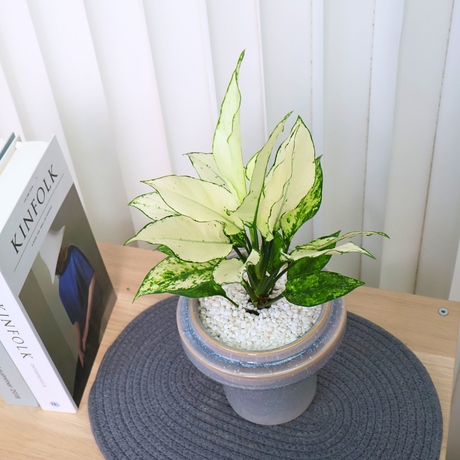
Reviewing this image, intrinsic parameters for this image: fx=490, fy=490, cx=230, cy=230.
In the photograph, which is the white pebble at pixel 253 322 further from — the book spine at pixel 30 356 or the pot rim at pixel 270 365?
the book spine at pixel 30 356

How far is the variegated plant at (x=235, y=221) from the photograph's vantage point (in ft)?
1.31

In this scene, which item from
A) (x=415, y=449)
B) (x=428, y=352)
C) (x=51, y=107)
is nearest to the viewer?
(x=415, y=449)

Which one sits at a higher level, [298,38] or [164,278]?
[298,38]

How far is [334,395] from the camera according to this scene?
59cm

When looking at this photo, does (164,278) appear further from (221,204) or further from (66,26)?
(66,26)

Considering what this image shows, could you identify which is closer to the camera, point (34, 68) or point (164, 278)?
point (164, 278)

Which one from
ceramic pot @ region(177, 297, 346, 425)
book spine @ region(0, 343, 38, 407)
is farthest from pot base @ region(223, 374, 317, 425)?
book spine @ region(0, 343, 38, 407)

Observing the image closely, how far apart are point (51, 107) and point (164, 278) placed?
0.45 metres

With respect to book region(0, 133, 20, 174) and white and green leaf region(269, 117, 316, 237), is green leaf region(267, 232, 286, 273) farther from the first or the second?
book region(0, 133, 20, 174)

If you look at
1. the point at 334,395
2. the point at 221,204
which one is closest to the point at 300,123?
the point at 221,204

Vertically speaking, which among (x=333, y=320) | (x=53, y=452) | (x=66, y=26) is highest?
(x=66, y=26)

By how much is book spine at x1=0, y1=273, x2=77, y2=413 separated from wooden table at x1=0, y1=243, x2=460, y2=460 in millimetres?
26

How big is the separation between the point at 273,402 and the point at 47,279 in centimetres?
29

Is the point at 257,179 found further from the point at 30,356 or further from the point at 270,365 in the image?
the point at 30,356
